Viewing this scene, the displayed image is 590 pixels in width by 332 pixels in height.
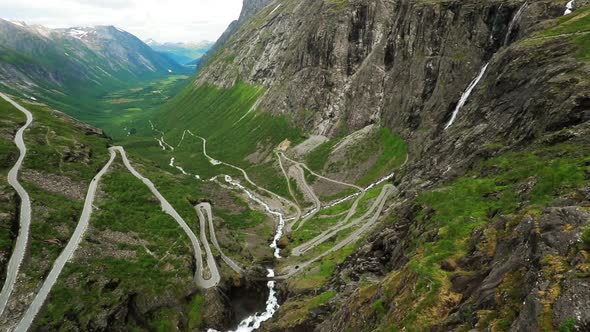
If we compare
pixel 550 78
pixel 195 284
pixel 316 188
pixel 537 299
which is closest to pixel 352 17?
pixel 316 188

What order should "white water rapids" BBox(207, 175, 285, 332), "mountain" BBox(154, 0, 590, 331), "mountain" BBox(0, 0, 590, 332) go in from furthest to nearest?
"white water rapids" BBox(207, 175, 285, 332) < "mountain" BBox(0, 0, 590, 332) < "mountain" BBox(154, 0, 590, 331)

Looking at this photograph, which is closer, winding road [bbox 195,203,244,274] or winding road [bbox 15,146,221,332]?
winding road [bbox 15,146,221,332]

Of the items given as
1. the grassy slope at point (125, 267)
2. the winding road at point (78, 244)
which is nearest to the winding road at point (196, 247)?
the winding road at point (78, 244)

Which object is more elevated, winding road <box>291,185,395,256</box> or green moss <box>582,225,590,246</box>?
green moss <box>582,225,590,246</box>

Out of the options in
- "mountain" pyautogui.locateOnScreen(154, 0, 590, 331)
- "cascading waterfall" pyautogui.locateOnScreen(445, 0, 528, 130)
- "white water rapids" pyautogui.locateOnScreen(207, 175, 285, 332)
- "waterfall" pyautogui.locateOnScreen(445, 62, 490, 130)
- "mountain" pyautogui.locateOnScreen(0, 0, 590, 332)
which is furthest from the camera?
"waterfall" pyautogui.locateOnScreen(445, 62, 490, 130)

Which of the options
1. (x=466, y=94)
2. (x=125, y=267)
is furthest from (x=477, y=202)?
(x=466, y=94)

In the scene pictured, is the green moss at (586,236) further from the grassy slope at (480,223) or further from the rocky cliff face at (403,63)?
the rocky cliff face at (403,63)

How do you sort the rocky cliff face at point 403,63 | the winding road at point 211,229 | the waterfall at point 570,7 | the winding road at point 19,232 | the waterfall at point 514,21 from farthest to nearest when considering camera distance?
the waterfall at point 514,21 < the rocky cliff face at point 403,63 < the waterfall at point 570,7 < the winding road at point 211,229 < the winding road at point 19,232

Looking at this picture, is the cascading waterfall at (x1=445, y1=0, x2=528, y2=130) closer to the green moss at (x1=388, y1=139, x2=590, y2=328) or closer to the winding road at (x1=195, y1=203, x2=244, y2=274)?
the green moss at (x1=388, y1=139, x2=590, y2=328)

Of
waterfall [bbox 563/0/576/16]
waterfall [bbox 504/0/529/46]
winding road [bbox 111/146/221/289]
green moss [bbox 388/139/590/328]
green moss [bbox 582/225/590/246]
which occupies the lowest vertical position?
winding road [bbox 111/146/221/289]

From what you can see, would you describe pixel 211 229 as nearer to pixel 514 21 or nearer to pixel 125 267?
pixel 125 267

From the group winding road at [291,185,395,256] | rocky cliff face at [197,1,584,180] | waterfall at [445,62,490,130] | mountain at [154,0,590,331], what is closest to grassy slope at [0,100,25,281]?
mountain at [154,0,590,331]
